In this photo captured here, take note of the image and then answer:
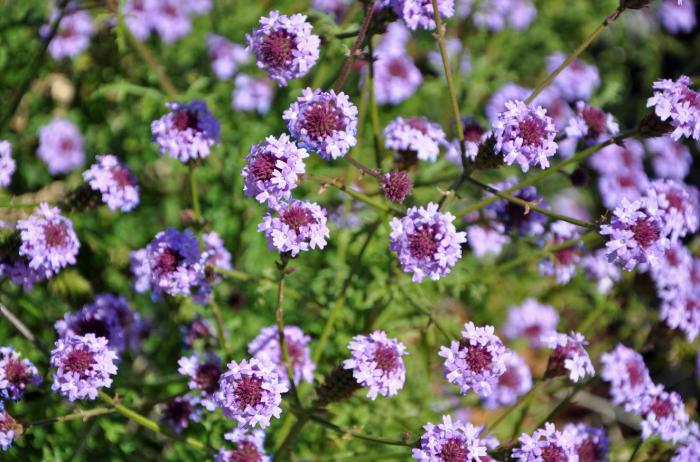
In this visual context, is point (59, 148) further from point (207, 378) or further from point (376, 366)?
point (376, 366)

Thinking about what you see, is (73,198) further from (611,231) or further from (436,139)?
(611,231)

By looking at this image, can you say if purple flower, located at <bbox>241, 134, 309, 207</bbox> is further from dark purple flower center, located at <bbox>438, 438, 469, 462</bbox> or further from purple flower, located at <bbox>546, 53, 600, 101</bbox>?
purple flower, located at <bbox>546, 53, 600, 101</bbox>

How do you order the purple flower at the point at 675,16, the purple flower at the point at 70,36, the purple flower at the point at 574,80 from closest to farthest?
1. the purple flower at the point at 70,36
2. the purple flower at the point at 574,80
3. the purple flower at the point at 675,16

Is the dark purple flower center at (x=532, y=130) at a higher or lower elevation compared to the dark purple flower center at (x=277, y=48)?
lower

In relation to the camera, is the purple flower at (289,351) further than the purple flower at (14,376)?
Yes

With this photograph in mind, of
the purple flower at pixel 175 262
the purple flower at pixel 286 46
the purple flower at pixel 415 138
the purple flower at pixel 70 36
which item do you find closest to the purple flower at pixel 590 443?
the purple flower at pixel 415 138

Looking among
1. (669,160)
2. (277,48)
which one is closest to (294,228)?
(277,48)

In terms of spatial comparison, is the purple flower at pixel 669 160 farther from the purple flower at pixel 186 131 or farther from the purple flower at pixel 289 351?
the purple flower at pixel 186 131
